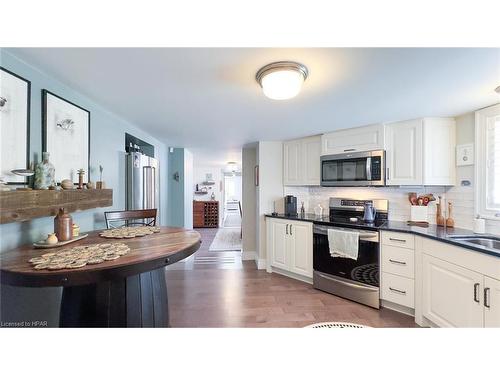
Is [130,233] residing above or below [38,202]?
below

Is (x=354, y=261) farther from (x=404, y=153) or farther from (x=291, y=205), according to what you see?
(x=404, y=153)

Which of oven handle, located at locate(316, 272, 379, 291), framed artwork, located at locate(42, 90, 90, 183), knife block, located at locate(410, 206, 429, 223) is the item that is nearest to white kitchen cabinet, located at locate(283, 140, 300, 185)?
oven handle, located at locate(316, 272, 379, 291)

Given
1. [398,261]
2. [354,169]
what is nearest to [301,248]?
[398,261]

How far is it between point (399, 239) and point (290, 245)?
132 cm

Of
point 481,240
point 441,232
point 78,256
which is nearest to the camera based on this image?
point 78,256

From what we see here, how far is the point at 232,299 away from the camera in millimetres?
2365

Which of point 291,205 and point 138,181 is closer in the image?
point 138,181

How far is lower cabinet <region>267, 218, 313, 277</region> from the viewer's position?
2814 mm

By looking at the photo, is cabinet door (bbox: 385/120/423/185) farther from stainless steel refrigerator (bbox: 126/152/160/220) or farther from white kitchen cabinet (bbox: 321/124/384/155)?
stainless steel refrigerator (bbox: 126/152/160/220)

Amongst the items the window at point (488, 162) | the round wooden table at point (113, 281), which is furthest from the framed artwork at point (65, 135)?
the window at point (488, 162)

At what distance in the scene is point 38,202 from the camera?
107cm

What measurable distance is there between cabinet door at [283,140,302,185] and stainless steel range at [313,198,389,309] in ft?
2.62
